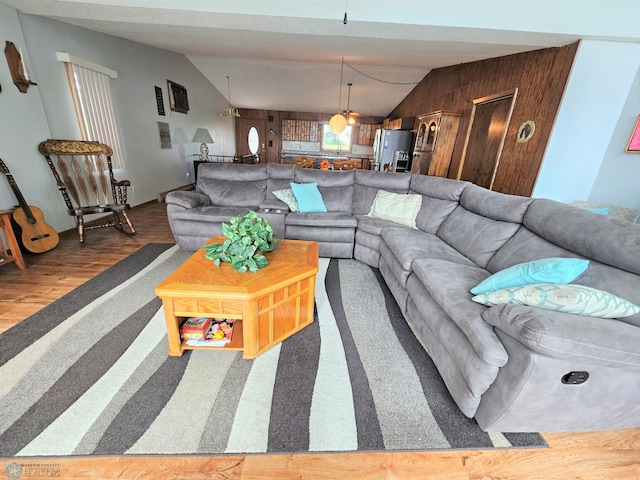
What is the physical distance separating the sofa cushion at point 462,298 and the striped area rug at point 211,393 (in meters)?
0.40

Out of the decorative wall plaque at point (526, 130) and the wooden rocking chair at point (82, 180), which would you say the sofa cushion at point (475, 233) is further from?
the wooden rocking chair at point (82, 180)

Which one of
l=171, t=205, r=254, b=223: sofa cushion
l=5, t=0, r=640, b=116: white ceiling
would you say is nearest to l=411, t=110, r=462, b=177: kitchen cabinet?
l=5, t=0, r=640, b=116: white ceiling

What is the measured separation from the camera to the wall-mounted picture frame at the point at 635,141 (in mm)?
2754

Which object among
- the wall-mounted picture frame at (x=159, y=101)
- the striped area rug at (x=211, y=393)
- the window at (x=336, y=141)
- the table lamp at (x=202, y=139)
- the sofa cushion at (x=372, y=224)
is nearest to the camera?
the striped area rug at (x=211, y=393)

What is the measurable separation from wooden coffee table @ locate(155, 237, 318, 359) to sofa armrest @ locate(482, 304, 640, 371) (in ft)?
3.54

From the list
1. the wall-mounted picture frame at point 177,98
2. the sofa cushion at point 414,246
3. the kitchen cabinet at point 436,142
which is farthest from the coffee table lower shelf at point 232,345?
the wall-mounted picture frame at point 177,98

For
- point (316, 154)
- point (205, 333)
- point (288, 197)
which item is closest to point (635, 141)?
point (288, 197)

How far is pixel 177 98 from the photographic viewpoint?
5438 mm

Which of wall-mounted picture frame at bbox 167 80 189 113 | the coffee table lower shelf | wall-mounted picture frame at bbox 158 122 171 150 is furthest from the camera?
wall-mounted picture frame at bbox 167 80 189 113

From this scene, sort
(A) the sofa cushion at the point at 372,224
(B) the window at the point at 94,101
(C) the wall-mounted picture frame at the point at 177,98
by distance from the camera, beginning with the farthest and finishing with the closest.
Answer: (C) the wall-mounted picture frame at the point at 177,98 < (B) the window at the point at 94,101 < (A) the sofa cushion at the point at 372,224

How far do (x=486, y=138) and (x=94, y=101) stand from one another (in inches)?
221

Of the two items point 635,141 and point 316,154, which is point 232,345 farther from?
point 316,154

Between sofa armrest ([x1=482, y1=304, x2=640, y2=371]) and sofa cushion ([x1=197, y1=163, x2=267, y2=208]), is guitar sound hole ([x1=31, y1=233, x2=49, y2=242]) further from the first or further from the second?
sofa armrest ([x1=482, y1=304, x2=640, y2=371])

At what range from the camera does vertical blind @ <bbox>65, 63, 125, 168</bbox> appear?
10.6ft
